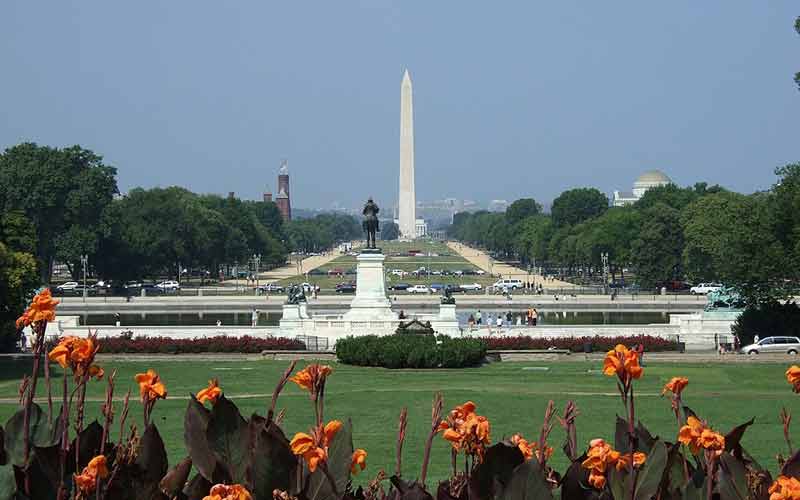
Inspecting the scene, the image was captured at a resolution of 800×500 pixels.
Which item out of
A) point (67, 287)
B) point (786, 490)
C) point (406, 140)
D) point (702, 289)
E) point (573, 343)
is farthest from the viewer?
point (406, 140)

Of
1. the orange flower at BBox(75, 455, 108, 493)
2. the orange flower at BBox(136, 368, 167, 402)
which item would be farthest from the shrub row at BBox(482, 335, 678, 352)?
the orange flower at BBox(75, 455, 108, 493)

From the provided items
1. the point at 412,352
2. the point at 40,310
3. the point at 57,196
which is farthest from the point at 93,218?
the point at 40,310

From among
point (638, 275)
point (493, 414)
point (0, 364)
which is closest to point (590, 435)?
point (493, 414)

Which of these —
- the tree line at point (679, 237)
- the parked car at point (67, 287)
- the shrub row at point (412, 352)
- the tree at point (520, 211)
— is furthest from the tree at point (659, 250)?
the tree at point (520, 211)

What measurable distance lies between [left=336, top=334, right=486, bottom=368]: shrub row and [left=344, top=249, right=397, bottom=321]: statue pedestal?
10.6 m

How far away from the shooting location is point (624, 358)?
221 inches

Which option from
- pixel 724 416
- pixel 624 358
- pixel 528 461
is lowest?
pixel 724 416

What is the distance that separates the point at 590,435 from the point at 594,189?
123m

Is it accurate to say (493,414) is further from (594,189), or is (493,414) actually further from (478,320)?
(594,189)

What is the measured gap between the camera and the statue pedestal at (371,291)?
45.2 meters

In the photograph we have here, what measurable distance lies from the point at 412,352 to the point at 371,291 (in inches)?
505

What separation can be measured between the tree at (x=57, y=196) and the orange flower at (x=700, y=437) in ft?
254

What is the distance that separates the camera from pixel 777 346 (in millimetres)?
37719

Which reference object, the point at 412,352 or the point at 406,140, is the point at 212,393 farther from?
the point at 406,140
